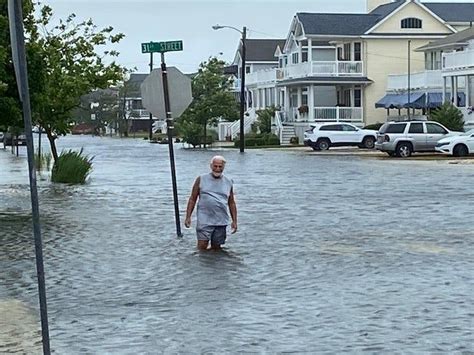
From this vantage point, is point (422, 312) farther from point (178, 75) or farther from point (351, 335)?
point (178, 75)

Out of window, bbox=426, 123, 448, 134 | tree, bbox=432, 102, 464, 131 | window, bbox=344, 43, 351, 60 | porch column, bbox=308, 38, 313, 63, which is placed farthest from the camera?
window, bbox=344, 43, 351, 60

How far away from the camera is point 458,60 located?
192 feet

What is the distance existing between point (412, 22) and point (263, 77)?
1814cm

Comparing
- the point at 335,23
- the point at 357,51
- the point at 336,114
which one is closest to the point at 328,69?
the point at 336,114

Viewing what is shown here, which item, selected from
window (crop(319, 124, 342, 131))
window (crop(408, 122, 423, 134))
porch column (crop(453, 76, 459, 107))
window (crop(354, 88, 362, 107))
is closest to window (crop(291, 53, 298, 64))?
window (crop(354, 88, 362, 107))

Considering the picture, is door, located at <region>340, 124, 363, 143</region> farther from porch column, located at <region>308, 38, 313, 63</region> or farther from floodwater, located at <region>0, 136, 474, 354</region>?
floodwater, located at <region>0, 136, 474, 354</region>

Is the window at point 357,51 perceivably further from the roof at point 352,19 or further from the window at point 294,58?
the window at point 294,58

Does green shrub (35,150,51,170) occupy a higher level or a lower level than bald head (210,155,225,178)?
lower

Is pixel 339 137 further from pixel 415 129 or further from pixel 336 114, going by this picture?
pixel 336 114

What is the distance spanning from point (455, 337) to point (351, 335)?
2.82 feet

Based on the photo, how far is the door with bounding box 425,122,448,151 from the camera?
4819 centimetres

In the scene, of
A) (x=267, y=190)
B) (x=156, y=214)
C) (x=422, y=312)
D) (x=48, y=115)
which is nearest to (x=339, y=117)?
(x=48, y=115)

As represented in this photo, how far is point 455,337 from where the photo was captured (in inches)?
351

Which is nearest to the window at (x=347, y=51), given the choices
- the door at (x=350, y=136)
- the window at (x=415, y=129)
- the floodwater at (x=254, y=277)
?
the door at (x=350, y=136)
